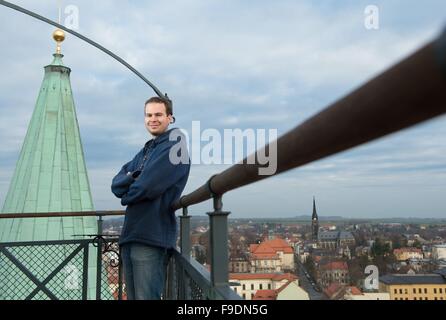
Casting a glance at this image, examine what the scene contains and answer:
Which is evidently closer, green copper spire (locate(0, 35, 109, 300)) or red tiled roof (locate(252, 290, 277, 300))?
red tiled roof (locate(252, 290, 277, 300))

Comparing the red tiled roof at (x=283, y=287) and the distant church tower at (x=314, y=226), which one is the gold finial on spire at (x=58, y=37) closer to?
the distant church tower at (x=314, y=226)

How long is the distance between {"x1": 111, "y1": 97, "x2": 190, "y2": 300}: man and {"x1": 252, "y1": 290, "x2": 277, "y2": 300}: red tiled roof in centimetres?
101

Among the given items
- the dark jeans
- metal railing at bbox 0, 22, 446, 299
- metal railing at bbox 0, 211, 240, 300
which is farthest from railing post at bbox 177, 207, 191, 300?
metal railing at bbox 0, 211, 240, 300

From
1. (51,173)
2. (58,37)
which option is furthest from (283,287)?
(58,37)

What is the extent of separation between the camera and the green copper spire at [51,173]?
387 inches

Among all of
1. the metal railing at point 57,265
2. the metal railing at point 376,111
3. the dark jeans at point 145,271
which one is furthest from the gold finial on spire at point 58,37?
the metal railing at point 376,111

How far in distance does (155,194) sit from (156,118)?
518 millimetres

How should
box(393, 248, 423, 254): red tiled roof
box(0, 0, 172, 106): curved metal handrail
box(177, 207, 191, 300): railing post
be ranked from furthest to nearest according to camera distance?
box(0, 0, 172, 106): curved metal handrail, box(177, 207, 191, 300): railing post, box(393, 248, 423, 254): red tiled roof

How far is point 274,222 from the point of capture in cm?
→ 158

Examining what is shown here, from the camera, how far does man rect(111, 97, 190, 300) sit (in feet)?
7.20

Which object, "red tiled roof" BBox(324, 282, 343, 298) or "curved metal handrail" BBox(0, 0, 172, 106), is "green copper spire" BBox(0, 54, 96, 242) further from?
"red tiled roof" BBox(324, 282, 343, 298)

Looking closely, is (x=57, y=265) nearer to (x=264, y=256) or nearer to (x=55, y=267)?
(x=55, y=267)

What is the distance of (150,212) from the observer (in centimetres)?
229

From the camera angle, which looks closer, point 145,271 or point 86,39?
point 145,271
